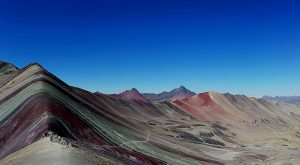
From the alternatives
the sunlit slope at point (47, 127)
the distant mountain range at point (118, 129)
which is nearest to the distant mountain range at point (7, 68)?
the distant mountain range at point (118, 129)

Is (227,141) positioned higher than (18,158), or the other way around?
(227,141)

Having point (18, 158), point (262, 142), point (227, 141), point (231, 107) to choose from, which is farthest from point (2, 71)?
point (18, 158)

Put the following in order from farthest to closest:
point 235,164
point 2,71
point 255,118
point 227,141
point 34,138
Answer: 1. point 255,118
2. point 2,71
3. point 227,141
4. point 235,164
5. point 34,138

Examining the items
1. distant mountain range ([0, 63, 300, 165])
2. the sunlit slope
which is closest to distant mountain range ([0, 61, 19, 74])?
distant mountain range ([0, 63, 300, 165])

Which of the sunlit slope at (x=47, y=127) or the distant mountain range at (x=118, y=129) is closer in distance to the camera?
the distant mountain range at (x=118, y=129)

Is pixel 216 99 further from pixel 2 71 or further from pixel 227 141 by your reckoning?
pixel 2 71

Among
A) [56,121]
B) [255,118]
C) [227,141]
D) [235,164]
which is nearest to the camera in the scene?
[56,121]

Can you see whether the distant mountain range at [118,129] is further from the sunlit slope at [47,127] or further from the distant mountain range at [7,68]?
the distant mountain range at [7,68]

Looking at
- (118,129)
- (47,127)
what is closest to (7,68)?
(118,129)

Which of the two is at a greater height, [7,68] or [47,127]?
[7,68]

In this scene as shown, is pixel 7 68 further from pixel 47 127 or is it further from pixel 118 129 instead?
pixel 47 127

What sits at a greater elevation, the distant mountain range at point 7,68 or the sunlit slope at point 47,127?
the distant mountain range at point 7,68
